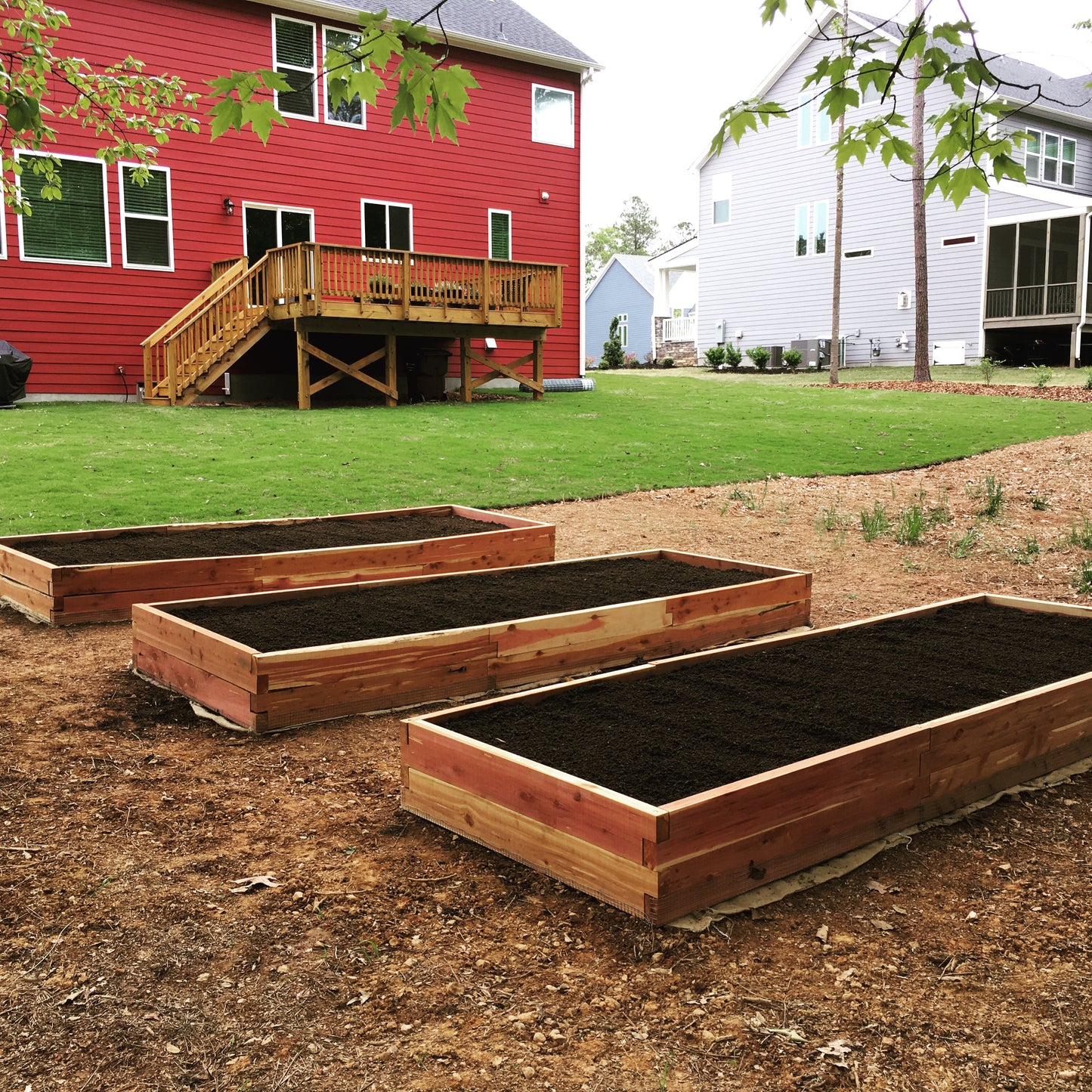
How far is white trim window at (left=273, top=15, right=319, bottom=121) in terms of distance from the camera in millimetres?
17688

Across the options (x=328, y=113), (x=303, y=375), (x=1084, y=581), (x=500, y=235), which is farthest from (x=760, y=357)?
(x=1084, y=581)

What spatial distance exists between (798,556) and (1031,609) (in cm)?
278

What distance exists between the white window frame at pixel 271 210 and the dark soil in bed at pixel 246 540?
425 inches

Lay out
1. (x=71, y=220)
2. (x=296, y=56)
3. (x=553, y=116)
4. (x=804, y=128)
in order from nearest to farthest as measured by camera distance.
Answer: (x=71, y=220)
(x=296, y=56)
(x=553, y=116)
(x=804, y=128)

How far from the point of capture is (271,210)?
1777 centimetres

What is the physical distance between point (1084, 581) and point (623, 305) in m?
39.9

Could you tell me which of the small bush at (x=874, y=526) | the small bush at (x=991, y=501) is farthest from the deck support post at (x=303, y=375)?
the small bush at (x=991, y=501)

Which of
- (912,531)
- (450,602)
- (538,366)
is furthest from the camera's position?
(538,366)

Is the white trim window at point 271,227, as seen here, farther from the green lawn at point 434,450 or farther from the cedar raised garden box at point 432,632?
the cedar raised garden box at point 432,632

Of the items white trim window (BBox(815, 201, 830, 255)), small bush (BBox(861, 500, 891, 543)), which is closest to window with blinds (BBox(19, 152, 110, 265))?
small bush (BBox(861, 500, 891, 543))

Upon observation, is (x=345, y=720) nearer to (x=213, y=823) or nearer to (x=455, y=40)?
(x=213, y=823)

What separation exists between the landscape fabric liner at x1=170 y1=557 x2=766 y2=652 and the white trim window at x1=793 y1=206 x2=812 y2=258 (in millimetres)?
24499

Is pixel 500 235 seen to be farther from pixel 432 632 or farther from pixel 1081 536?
pixel 432 632

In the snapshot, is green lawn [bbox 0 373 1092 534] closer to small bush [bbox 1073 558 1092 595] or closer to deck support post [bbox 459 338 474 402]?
deck support post [bbox 459 338 474 402]
